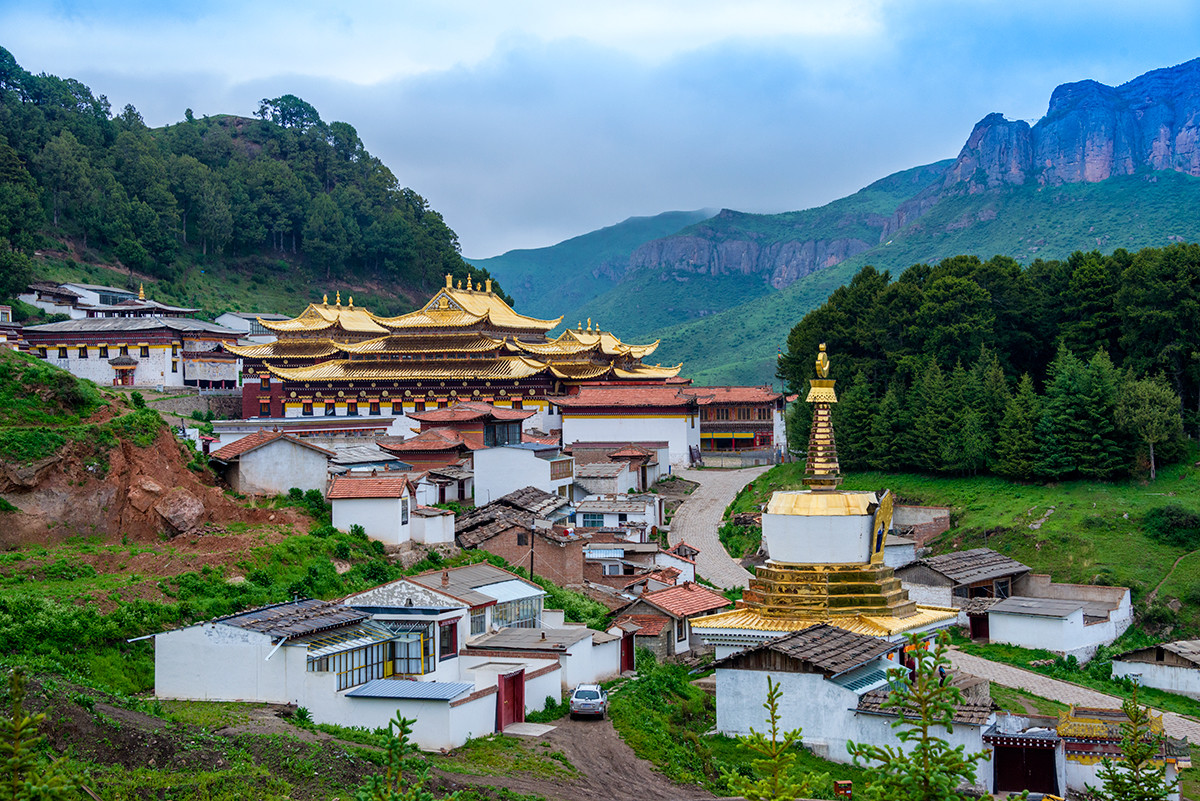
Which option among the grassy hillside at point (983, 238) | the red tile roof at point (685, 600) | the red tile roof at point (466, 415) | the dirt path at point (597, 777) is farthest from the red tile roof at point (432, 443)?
the grassy hillside at point (983, 238)

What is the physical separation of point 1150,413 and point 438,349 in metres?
38.6

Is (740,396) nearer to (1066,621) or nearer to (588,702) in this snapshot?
(1066,621)

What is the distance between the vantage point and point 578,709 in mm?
24672

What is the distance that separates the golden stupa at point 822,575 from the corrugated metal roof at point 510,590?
5191 mm

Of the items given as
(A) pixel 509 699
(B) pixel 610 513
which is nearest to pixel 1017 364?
(B) pixel 610 513

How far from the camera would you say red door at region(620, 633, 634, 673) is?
101 feet

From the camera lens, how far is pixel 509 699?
2384 centimetres

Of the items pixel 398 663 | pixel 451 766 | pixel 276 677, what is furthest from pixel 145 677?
pixel 451 766

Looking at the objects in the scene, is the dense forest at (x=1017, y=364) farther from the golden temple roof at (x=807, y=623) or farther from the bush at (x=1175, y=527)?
the golden temple roof at (x=807, y=623)

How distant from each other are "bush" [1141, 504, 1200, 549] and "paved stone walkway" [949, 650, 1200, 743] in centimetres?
1066

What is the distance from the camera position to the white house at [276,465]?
36906 mm

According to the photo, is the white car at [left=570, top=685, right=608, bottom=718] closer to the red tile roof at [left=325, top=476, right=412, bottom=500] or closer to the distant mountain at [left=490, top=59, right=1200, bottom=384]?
the red tile roof at [left=325, top=476, right=412, bottom=500]

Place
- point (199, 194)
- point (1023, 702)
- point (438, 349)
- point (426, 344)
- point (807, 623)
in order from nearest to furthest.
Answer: point (807, 623), point (1023, 702), point (438, 349), point (426, 344), point (199, 194)

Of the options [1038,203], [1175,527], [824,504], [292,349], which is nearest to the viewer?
[824,504]
